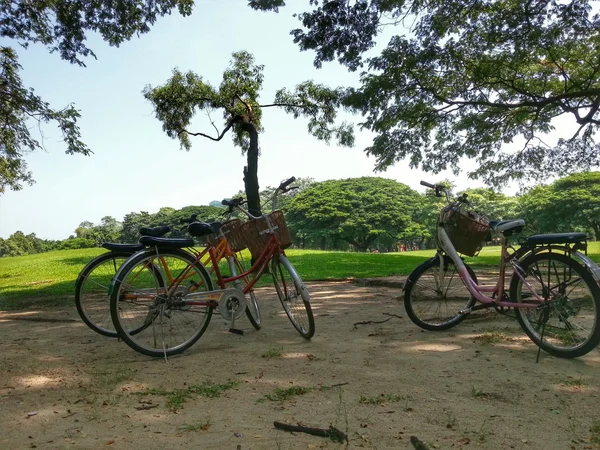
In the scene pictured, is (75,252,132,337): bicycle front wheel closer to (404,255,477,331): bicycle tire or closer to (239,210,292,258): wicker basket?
(239,210,292,258): wicker basket

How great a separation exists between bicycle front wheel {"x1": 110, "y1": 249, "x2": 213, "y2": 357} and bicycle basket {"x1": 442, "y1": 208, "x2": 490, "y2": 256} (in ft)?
7.12

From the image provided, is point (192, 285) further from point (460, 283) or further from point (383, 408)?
point (460, 283)

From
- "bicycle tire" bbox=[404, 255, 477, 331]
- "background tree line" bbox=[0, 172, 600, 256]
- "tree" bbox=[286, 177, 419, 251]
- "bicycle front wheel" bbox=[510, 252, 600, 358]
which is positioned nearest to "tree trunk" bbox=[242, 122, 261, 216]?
"bicycle tire" bbox=[404, 255, 477, 331]

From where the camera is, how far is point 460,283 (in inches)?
160

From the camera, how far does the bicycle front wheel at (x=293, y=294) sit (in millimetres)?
3785

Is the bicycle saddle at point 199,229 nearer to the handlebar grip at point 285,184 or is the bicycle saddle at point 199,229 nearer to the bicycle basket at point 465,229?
the handlebar grip at point 285,184

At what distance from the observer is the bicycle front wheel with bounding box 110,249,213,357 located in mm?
3359

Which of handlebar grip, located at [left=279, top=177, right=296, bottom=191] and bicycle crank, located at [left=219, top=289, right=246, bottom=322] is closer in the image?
bicycle crank, located at [left=219, top=289, right=246, bottom=322]

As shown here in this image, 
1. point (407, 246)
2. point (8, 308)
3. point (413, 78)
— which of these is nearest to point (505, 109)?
point (413, 78)

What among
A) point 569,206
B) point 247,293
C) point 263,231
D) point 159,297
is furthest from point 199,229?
point 569,206

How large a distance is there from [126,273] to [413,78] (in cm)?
872

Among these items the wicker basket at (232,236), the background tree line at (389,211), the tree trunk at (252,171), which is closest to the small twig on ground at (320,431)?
the wicker basket at (232,236)

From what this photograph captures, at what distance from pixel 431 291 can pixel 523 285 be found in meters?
0.89

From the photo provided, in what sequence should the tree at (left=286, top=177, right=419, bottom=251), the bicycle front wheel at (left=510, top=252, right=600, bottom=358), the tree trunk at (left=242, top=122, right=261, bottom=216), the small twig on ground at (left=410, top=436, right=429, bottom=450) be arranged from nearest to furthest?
1. the small twig on ground at (left=410, top=436, right=429, bottom=450)
2. the bicycle front wheel at (left=510, top=252, right=600, bottom=358)
3. the tree trunk at (left=242, top=122, right=261, bottom=216)
4. the tree at (left=286, top=177, right=419, bottom=251)
